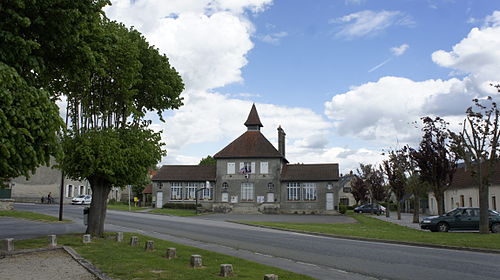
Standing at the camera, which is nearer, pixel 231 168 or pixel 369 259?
pixel 369 259

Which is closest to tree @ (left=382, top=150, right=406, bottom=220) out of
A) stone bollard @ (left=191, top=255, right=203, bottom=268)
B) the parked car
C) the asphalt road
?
the parked car

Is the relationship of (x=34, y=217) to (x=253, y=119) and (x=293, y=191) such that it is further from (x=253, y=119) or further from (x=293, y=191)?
(x=253, y=119)

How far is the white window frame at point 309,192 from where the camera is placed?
51.9 meters

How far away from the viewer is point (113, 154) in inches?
651

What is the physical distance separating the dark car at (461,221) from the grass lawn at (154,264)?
15.6 meters

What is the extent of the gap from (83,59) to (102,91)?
824cm

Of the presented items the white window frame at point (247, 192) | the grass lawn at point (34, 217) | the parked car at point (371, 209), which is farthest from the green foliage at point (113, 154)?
the parked car at point (371, 209)

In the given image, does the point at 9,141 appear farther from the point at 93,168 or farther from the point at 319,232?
the point at 319,232

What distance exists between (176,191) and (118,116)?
38.3 meters

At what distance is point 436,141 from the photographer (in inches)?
1131

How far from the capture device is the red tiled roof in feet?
177

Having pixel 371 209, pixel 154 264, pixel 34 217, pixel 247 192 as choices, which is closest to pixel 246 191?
pixel 247 192

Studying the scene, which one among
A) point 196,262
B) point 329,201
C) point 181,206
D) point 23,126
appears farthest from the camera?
point 181,206

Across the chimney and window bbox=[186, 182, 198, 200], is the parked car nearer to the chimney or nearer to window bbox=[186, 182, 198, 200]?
the chimney
